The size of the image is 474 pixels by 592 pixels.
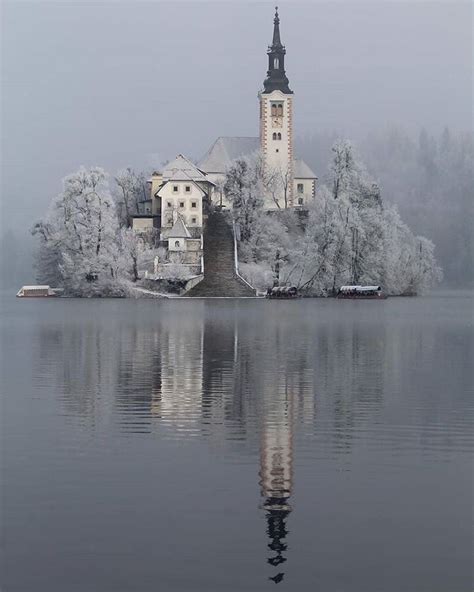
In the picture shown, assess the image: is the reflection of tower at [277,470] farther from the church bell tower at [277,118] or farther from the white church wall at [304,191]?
the white church wall at [304,191]

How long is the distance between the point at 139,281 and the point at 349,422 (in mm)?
74485

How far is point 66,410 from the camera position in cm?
2162

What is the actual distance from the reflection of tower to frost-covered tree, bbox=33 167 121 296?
70.4m

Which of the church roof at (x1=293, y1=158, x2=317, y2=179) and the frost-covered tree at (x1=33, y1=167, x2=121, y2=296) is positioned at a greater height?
the church roof at (x1=293, y1=158, x2=317, y2=179)

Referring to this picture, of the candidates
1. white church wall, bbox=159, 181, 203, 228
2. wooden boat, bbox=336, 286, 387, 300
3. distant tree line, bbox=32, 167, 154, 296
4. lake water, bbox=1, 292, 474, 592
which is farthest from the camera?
white church wall, bbox=159, 181, 203, 228

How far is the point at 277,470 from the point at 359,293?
243ft

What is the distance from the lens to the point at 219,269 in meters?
94.1

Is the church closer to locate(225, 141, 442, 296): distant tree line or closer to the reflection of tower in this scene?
locate(225, 141, 442, 296): distant tree line

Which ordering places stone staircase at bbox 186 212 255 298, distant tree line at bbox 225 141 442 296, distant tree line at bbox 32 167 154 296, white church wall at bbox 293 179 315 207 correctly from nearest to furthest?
distant tree line at bbox 225 141 442 296 < stone staircase at bbox 186 212 255 298 < distant tree line at bbox 32 167 154 296 < white church wall at bbox 293 179 315 207

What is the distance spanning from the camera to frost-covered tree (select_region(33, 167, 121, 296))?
304 ft

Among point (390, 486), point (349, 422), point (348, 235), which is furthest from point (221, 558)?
point (348, 235)

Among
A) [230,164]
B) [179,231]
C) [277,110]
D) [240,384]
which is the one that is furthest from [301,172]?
[240,384]

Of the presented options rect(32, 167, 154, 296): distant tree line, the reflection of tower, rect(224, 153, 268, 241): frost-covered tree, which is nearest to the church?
rect(224, 153, 268, 241): frost-covered tree

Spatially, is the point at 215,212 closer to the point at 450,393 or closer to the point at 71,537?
the point at 450,393
